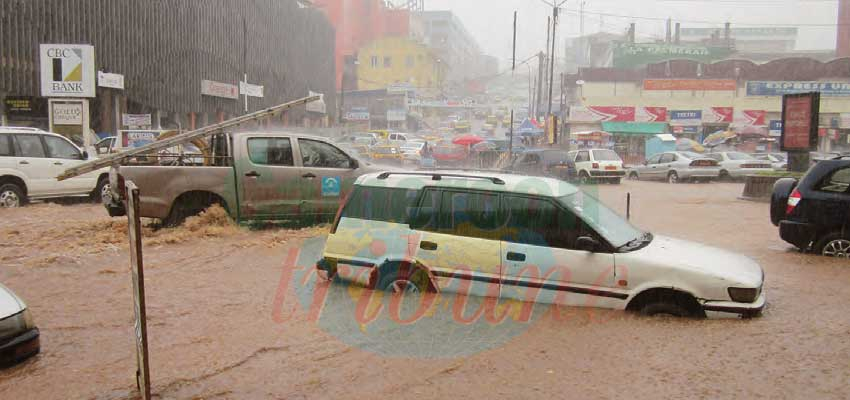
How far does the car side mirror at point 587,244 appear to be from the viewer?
590 cm

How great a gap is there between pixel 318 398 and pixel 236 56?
138 feet

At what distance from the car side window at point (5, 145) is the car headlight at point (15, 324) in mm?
10177

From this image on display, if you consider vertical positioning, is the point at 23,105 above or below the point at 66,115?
above

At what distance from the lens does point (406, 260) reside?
254 inches

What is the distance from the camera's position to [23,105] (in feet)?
87.0

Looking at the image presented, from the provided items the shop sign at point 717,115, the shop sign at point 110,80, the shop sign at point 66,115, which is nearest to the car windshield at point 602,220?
the shop sign at point 66,115

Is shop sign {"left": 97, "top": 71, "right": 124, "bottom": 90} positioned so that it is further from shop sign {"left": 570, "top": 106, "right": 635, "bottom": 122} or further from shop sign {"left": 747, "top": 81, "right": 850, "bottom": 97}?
shop sign {"left": 747, "top": 81, "right": 850, "bottom": 97}

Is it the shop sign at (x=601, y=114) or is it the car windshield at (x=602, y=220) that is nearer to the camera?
the car windshield at (x=602, y=220)

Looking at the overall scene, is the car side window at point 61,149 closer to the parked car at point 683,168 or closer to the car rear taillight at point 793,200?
the car rear taillight at point 793,200

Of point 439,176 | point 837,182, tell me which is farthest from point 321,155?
point 837,182

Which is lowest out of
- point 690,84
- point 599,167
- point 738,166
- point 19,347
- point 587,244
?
point 19,347

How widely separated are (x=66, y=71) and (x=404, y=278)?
2370 cm

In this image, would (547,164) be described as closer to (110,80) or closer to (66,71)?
(66,71)

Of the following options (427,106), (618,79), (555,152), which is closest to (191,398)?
(555,152)
